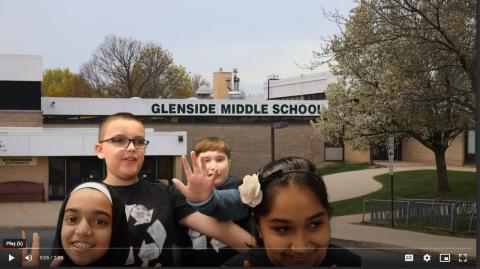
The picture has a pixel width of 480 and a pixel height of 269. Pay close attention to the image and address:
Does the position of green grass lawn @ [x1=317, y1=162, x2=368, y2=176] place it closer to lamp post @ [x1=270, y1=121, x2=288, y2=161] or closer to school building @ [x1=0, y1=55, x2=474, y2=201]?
school building @ [x1=0, y1=55, x2=474, y2=201]

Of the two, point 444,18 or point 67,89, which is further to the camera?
point 444,18

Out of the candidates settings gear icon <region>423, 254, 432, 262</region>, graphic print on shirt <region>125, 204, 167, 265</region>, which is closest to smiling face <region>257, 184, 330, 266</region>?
graphic print on shirt <region>125, 204, 167, 265</region>

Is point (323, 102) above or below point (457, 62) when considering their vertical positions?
below

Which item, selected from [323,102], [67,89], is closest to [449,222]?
[323,102]

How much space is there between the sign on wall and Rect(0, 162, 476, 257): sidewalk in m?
0.20

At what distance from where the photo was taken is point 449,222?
4719mm

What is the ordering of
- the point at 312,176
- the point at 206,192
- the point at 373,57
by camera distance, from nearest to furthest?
the point at 206,192
the point at 312,176
the point at 373,57

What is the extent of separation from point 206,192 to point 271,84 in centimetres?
94

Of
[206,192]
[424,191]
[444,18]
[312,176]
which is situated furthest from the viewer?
[444,18]

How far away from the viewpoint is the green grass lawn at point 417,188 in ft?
12.4

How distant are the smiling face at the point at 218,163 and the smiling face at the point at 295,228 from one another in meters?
0.30

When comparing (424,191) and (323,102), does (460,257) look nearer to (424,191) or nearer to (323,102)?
(424,191)

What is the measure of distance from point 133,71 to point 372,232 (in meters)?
1.56

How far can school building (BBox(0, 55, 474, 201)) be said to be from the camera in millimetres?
3453
